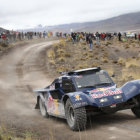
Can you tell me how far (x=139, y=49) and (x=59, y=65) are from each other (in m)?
16.7

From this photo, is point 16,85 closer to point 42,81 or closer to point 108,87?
point 42,81

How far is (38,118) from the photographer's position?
41.3 feet

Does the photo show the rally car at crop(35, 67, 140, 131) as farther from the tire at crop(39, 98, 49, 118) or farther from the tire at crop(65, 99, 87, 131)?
the tire at crop(39, 98, 49, 118)

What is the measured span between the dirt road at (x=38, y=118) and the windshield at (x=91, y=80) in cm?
118

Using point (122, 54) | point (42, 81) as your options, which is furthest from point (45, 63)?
point (122, 54)

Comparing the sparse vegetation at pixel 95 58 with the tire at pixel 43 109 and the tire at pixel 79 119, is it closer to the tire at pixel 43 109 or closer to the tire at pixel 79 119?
the tire at pixel 43 109

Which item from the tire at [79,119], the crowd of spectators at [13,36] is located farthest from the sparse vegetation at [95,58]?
the tire at [79,119]

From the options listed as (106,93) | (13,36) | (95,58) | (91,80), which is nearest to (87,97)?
(106,93)

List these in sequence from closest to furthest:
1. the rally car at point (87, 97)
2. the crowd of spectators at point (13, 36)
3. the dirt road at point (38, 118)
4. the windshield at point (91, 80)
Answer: the dirt road at point (38, 118) → the rally car at point (87, 97) → the windshield at point (91, 80) → the crowd of spectators at point (13, 36)

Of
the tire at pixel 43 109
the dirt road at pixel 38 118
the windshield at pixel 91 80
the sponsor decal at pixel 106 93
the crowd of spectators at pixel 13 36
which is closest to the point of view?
the dirt road at pixel 38 118

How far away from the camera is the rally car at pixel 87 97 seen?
30.4 ft

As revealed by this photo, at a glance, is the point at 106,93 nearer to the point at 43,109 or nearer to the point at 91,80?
the point at 91,80

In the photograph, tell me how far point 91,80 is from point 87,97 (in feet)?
5.02

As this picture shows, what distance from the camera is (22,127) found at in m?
10.7
